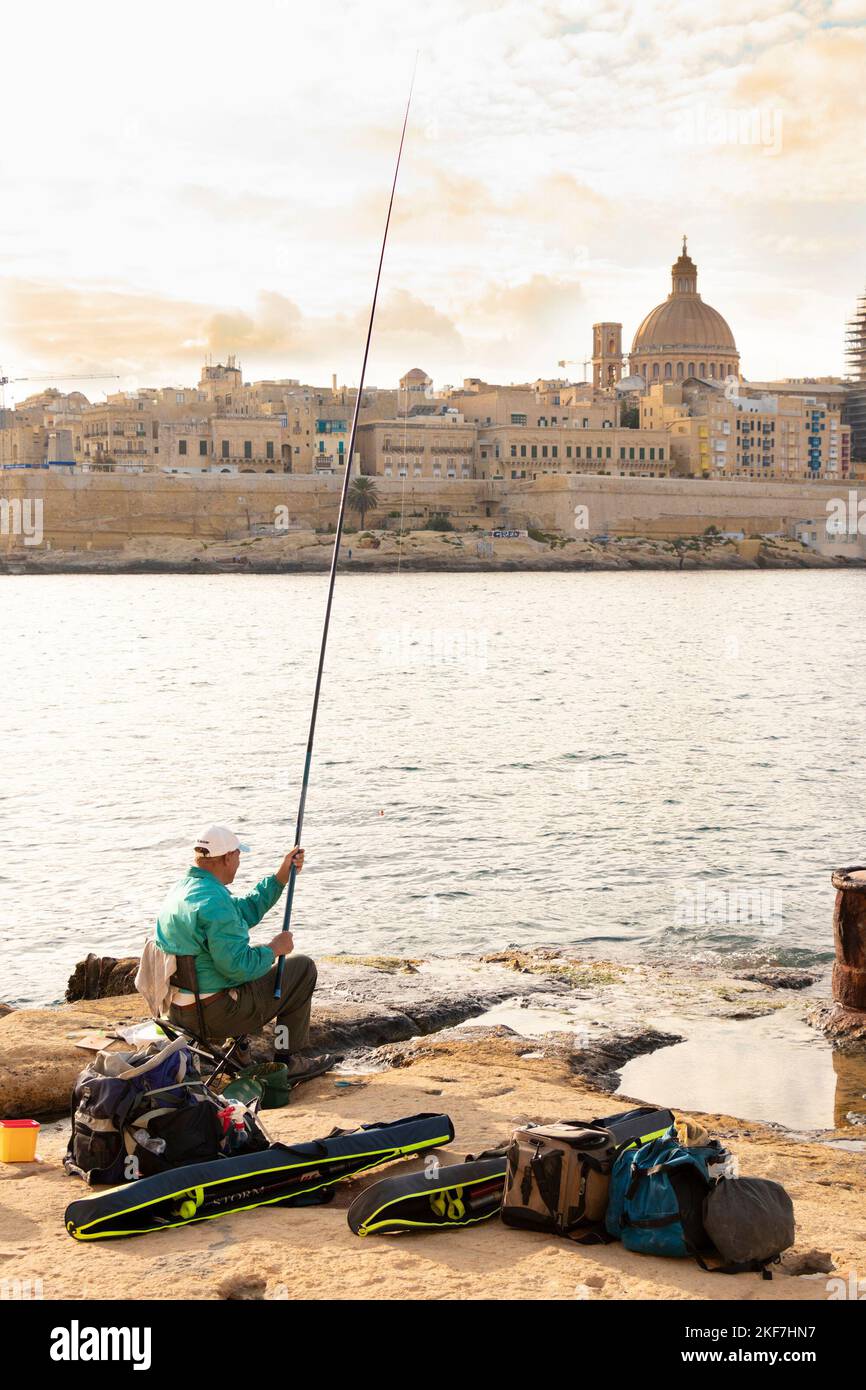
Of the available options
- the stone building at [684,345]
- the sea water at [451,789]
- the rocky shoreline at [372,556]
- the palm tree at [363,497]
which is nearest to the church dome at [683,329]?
the stone building at [684,345]

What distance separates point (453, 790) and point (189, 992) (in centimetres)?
1094

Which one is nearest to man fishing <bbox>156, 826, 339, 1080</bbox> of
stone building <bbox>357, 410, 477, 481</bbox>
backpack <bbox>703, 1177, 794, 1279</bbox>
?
backpack <bbox>703, 1177, 794, 1279</bbox>

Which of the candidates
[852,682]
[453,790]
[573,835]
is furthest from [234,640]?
[573,835]

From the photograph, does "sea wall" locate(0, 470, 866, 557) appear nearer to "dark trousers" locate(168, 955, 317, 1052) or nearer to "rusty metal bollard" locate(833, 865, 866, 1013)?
"rusty metal bollard" locate(833, 865, 866, 1013)

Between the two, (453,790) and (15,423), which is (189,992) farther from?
(15,423)

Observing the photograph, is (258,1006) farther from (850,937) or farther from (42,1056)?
(850,937)

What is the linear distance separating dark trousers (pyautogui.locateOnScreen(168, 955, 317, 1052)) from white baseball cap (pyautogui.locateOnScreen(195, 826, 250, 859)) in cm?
53

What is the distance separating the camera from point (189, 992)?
17.3 feet

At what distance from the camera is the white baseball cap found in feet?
16.7

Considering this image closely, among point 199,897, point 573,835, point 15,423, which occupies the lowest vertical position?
point 573,835

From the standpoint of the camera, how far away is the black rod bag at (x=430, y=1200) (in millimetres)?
4062

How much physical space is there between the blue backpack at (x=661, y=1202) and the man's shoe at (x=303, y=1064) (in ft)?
6.44

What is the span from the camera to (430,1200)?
409 cm

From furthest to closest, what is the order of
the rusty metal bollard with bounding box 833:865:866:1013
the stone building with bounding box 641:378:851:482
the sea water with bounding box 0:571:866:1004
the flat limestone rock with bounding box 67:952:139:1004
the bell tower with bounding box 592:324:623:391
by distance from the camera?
1. the bell tower with bounding box 592:324:623:391
2. the stone building with bounding box 641:378:851:482
3. the sea water with bounding box 0:571:866:1004
4. the flat limestone rock with bounding box 67:952:139:1004
5. the rusty metal bollard with bounding box 833:865:866:1013
